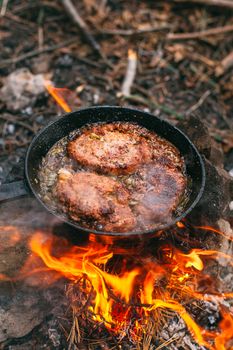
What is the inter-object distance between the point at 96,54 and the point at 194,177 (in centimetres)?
366

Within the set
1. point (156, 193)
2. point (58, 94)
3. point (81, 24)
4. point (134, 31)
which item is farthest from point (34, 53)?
point (156, 193)

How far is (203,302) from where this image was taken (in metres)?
3.84

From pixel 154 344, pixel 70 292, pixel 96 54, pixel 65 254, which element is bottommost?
pixel 154 344

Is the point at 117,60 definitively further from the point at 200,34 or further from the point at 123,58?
the point at 200,34

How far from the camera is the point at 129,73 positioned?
6.09m

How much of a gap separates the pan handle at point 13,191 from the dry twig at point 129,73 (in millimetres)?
3089

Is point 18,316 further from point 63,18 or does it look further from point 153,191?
point 63,18

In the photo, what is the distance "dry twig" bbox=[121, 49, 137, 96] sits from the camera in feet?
19.3

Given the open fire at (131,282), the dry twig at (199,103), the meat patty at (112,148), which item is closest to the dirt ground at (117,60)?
the dry twig at (199,103)

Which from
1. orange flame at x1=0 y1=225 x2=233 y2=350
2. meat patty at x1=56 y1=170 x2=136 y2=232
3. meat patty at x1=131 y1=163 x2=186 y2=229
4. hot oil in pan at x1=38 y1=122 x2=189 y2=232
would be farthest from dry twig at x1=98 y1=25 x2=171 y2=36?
orange flame at x1=0 y1=225 x2=233 y2=350

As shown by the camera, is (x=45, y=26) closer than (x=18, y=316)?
No

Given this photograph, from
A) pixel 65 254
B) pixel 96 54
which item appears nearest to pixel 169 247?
pixel 65 254

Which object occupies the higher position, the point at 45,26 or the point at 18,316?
the point at 45,26

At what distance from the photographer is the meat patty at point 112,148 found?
11.2ft
